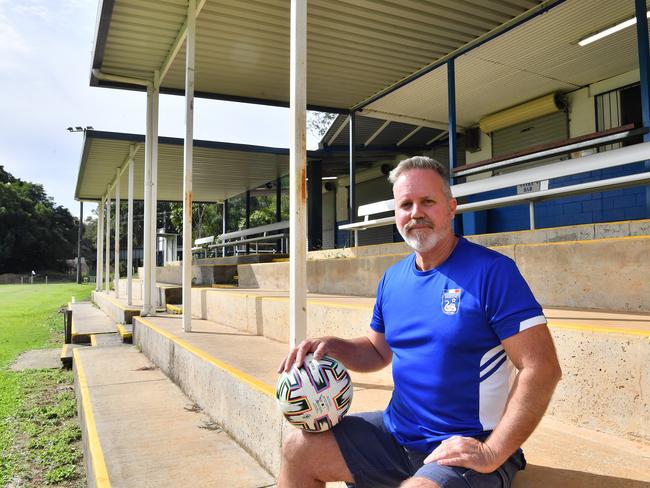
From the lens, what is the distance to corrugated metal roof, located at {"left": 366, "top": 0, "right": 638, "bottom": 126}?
6.31m

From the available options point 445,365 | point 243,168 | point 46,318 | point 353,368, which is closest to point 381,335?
point 353,368

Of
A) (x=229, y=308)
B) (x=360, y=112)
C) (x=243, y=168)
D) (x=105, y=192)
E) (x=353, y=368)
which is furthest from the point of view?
(x=105, y=192)

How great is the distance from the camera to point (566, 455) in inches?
71.3

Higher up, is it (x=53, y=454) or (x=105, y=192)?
(x=105, y=192)

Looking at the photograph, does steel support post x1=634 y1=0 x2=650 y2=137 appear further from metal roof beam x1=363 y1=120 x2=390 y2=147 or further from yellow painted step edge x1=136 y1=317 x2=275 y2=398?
metal roof beam x1=363 y1=120 x2=390 y2=147

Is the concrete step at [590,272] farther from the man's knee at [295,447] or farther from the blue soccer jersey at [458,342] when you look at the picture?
the man's knee at [295,447]

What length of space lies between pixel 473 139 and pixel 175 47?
23.3ft

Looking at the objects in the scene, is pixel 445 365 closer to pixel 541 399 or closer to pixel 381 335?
pixel 541 399

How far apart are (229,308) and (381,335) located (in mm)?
4638

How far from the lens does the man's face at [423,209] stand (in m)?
1.80

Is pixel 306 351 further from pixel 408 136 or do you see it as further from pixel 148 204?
pixel 408 136

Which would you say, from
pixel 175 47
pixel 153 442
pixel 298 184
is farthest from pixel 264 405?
pixel 175 47

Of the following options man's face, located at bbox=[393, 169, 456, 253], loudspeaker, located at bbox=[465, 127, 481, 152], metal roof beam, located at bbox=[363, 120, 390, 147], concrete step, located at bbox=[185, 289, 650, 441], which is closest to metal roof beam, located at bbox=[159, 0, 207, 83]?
man's face, located at bbox=[393, 169, 456, 253]

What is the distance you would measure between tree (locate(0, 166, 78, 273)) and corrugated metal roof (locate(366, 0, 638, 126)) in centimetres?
5680
